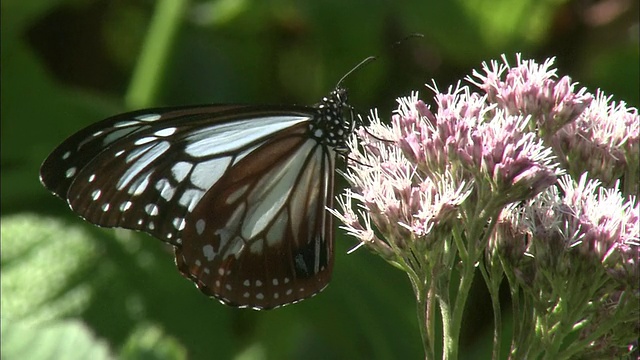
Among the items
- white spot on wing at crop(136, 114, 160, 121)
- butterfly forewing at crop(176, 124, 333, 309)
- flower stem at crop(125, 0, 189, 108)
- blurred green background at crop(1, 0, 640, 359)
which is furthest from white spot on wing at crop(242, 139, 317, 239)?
flower stem at crop(125, 0, 189, 108)

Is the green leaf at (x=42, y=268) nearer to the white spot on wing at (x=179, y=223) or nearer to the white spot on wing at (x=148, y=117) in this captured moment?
the white spot on wing at (x=179, y=223)

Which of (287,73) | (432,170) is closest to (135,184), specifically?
(432,170)

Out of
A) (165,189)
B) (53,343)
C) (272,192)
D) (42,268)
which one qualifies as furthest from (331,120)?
(42,268)

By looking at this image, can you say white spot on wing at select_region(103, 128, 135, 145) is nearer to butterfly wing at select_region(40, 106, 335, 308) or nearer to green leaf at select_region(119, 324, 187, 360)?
butterfly wing at select_region(40, 106, 335, 308)

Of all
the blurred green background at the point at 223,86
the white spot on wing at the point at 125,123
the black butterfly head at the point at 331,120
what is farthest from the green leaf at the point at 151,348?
the blurred green background at the point at 223,86

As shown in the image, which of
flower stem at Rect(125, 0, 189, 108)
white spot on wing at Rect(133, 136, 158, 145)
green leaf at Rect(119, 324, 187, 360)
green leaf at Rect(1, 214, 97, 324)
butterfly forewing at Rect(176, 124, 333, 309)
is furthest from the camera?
flower stem at Rect(125, 0, 189, 108)

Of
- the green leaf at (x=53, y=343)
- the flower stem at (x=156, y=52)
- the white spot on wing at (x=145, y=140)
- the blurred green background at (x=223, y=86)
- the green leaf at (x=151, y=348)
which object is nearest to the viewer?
the green leaf at (x=53, y=343)

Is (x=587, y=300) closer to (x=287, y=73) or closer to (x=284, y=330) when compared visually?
(x=284, y=330)
